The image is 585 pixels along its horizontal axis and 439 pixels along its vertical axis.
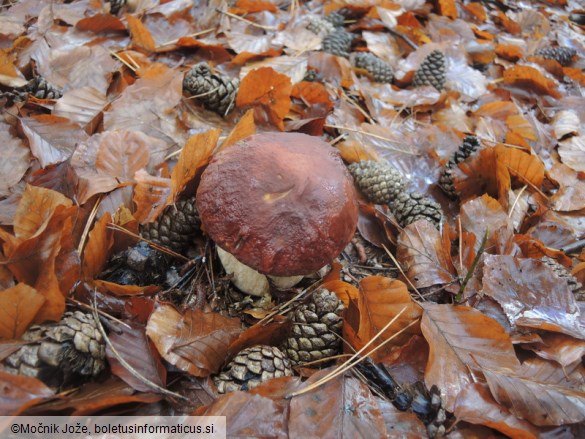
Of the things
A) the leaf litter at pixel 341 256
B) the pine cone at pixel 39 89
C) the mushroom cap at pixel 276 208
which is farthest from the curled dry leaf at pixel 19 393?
the pine cone at pixel 39 89

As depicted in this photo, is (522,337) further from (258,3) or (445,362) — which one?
(258,3)

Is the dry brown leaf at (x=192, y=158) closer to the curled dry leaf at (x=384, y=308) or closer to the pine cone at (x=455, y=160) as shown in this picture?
the curled dry leaf at (x=384, y=308)

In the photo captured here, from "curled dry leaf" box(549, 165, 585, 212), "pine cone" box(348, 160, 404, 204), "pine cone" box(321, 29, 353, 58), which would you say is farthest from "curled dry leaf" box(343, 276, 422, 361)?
"pine cone" box(321, 29, 353, 58)

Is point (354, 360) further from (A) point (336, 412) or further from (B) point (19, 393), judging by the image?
(B) point (19, 393)

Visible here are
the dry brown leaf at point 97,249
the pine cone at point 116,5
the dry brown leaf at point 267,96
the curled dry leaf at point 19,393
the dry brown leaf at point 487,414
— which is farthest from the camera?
the pine cone at point 116,5

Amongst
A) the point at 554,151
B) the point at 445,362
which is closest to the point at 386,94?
the point at 554,151

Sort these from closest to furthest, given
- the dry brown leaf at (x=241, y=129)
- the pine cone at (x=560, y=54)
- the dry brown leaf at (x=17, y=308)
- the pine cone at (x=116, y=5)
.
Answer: the dry brown leaf at (x=17, y=308), the dry brown leaf at (x=241, y=129), the pine cone at (x=116, y=5), the pine cone at (x=560, y=54)
